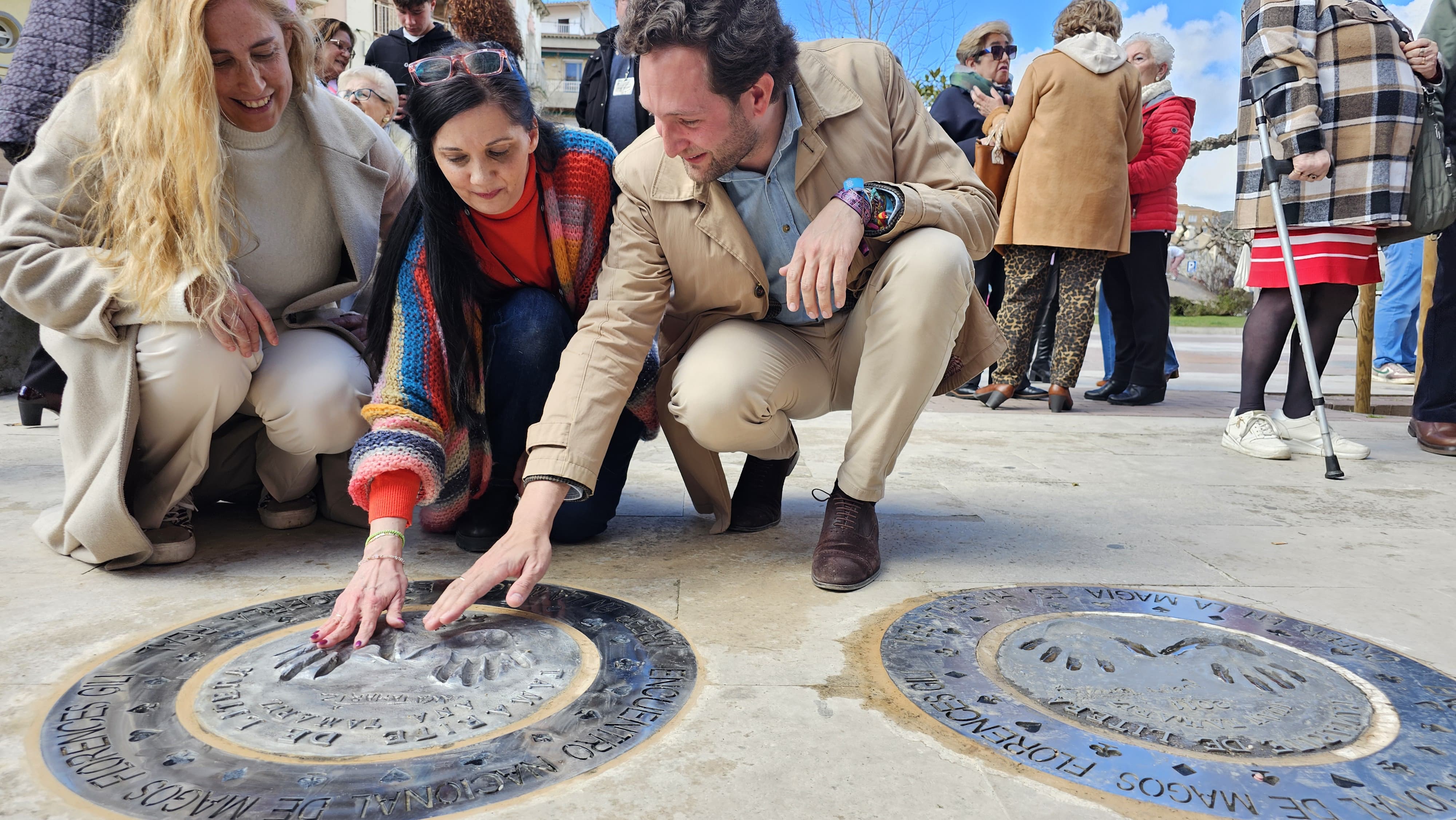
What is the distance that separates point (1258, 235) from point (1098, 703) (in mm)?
3000

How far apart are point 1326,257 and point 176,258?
3.82 meters

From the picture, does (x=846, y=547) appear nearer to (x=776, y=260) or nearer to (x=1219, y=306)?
(x=776, y=260)

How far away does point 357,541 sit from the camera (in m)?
2.46

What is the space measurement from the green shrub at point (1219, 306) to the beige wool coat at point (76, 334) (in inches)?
749

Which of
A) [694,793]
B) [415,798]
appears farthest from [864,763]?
[415,798]

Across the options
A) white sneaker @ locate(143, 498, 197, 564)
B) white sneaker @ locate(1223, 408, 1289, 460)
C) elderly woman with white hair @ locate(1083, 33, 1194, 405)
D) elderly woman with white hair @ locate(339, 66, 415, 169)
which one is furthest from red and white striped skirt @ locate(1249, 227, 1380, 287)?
white sneaker @ locate(143, 498, 197, 564)

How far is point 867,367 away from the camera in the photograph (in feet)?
7.07

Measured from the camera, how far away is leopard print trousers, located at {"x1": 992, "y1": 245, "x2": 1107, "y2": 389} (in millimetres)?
5000

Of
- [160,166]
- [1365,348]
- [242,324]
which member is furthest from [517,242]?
[1365,348]

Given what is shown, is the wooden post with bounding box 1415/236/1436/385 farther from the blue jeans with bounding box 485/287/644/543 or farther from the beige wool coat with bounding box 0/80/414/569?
the beige wool coat with bounding box 0/80/414/569

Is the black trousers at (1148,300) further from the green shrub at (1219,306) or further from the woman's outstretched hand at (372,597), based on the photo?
the green shrub at (1219,306)

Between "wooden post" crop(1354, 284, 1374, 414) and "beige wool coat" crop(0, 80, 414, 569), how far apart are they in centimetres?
489

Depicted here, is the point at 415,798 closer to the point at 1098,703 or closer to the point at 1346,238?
the point at 1098,703

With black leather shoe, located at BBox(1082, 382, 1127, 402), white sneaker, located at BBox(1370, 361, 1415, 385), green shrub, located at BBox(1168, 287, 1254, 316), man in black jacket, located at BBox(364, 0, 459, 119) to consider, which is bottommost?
green shrub, located at BBox(1168, 287, 1254, 316)
